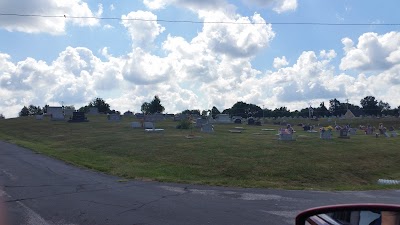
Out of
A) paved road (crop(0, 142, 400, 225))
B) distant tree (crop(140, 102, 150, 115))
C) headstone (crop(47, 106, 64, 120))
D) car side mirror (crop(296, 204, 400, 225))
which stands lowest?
paved road (crop(0, 142, 400, 225))

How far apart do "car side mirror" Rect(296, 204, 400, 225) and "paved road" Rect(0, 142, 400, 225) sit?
5487 mm

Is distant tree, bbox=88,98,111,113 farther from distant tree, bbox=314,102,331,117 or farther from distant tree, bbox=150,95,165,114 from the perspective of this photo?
distant tree, bbox=314,102,331,117

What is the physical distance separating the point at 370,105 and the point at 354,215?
478 feet

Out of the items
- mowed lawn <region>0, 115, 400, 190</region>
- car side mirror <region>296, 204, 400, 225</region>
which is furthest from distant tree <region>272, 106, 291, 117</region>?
car side mirror <region>296, 204, 400, 225</region>

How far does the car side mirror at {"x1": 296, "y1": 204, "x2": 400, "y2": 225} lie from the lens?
215 cm

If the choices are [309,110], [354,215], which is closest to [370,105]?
[309,110]

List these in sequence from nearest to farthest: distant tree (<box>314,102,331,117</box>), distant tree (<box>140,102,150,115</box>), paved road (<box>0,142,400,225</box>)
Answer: paved road (<box>0,142,400,225</box>)
distant tree (<box>140,102,150,115</box>)
distant tree (<box>314,102,331,117</box>)

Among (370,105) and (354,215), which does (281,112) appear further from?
(354,215)

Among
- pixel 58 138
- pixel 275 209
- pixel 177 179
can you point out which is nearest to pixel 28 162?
pixel 177 179

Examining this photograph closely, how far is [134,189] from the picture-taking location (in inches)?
467

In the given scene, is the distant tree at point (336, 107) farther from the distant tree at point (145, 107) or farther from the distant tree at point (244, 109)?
the distant tree at point (145, 107)

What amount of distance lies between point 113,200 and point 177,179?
171 inches

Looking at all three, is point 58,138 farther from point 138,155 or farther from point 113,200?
point 113,200

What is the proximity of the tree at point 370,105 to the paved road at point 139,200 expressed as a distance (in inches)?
4715
